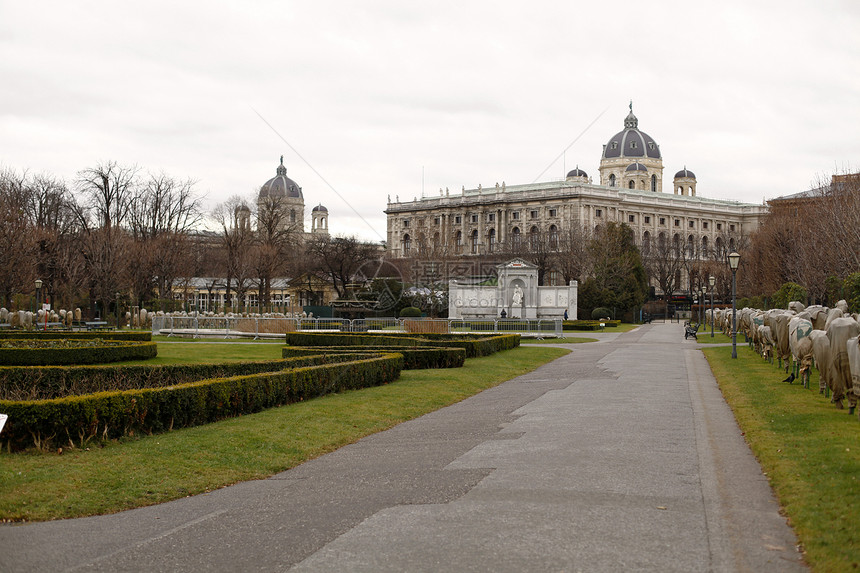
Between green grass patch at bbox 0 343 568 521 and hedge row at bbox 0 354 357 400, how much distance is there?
221 centimetres

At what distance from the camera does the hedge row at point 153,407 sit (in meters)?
10.6

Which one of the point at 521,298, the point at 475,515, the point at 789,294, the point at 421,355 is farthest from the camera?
the point at 521,298

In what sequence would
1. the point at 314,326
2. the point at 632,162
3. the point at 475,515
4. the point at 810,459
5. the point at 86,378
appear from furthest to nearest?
the point at 632,162
the point at 314,326
the point at 86,378
the point at 810,459
the point at 475,515

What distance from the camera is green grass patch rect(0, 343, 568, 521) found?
8500mm

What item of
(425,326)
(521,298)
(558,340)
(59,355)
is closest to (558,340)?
(558,340)

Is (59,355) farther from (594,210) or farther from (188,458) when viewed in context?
(594,210)

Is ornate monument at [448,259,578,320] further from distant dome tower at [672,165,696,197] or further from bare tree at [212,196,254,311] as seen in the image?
distant dome tower at [672,165,696,197]

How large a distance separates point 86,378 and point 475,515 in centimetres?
1019

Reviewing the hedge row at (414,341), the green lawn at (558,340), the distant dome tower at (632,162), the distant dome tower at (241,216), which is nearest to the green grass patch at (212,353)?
the hedge row at (414,341)

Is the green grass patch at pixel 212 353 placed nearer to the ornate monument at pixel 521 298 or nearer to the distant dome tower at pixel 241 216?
the ornate monument at pixel 521 298

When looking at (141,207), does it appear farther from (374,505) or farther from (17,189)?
(374,505)

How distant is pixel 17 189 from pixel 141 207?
1093 cm

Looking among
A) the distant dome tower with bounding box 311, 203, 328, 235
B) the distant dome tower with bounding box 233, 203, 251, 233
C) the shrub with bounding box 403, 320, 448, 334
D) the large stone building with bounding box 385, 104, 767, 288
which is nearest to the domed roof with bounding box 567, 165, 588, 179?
the large stone building with bounding box 385, 104, 767, 288

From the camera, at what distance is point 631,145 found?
15212 cm
